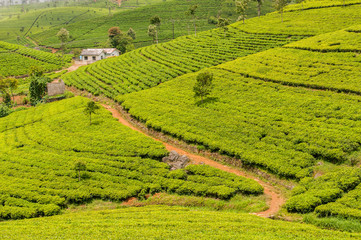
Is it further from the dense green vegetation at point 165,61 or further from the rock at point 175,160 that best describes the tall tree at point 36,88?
the rock at point 175,160

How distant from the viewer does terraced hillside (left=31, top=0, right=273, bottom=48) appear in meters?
141

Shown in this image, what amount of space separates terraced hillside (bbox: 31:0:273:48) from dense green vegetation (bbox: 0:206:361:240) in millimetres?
113654

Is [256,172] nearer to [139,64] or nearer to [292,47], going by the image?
[292,47]

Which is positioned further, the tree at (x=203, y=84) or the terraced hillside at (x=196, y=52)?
the terraced hillside at (x=196, y=52)

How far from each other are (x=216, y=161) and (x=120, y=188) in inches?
425

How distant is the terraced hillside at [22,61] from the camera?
9119cm

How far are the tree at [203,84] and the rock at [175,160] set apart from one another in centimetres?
1402

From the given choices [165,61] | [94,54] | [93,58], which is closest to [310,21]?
[165,61]

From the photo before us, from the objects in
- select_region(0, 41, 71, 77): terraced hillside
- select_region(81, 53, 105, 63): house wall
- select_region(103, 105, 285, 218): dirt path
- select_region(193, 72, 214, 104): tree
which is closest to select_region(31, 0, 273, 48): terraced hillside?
select_region(81, 53, 105, 63): house wall

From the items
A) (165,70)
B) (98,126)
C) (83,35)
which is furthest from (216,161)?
(83,35)

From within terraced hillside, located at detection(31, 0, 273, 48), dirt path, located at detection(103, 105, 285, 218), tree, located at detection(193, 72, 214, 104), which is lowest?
dirt path, located at detection(103, 105, 285, 218)

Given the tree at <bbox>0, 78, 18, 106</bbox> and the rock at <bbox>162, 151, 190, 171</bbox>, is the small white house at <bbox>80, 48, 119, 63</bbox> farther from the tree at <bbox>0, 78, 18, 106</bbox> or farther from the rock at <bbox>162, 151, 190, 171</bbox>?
the rock at <bbox>162, 151, 190, 171</bbox>

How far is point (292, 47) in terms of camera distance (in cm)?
6034

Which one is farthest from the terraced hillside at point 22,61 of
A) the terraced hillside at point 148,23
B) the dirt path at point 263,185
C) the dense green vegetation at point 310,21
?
the dirt path at point 263,185
